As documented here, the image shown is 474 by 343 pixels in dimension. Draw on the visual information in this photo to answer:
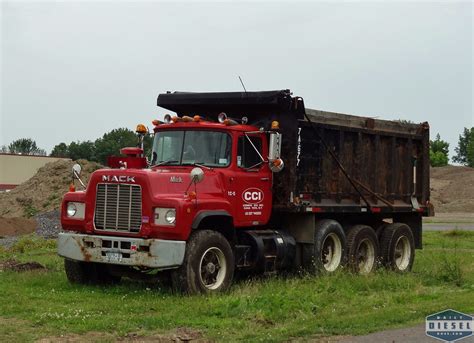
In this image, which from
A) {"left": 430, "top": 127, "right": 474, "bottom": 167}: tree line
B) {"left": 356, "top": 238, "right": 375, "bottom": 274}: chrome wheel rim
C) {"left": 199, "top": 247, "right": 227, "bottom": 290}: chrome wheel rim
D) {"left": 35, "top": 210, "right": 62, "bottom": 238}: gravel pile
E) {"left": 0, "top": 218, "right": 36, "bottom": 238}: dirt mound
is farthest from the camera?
{"left": 430, "top": 127, "right": 474, "bottom": 167}: tree line

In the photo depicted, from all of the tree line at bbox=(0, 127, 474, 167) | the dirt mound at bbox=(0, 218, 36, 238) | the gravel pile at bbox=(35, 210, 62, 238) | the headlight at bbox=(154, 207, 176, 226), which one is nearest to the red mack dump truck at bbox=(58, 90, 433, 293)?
the headlight at bbox=(154, 207, 176, 226)

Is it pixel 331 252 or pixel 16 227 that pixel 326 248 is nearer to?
pixel 331 252

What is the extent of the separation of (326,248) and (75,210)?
5085mm

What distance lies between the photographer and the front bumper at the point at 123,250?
442 inches

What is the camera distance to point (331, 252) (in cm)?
1490

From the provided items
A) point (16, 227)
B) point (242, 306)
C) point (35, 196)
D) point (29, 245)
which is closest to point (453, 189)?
point (35, 196)

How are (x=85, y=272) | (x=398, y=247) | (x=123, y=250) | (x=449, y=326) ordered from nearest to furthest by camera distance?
(x=449, y=326)
(x=123, y=250)
(x=85, y=272)
(x=398, y=247)

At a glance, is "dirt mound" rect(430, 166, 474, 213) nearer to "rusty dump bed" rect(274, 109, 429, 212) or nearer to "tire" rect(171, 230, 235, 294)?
"rusty dump bed" rect(274, 109, 429, 212)

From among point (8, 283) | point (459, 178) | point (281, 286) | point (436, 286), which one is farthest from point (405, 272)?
point (459, 178)

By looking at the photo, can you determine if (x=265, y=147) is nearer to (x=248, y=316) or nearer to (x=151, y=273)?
(x=151, y=273)

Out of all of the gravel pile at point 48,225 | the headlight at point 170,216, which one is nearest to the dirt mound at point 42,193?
the gravel pile at point 48,225

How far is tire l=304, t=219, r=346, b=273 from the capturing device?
14.0 meters

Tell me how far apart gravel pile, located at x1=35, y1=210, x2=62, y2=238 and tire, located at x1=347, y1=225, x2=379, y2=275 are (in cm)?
1284

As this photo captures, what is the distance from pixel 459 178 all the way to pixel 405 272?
203ft
